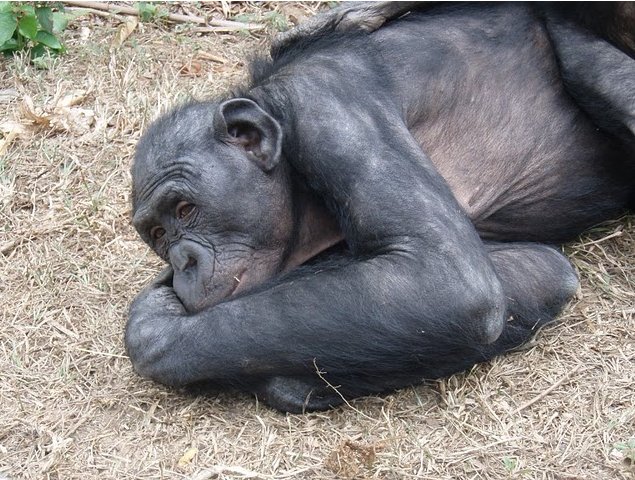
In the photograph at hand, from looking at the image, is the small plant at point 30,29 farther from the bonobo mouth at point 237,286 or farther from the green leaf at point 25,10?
the bonobo mouth at point 237,286

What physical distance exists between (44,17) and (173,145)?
342 centimetres

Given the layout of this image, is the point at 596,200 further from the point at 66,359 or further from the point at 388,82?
the point at 66,359

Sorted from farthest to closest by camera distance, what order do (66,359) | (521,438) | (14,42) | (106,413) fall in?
1. (14,42)
2. (66,359)
3. (106,413)
4. (521,438)

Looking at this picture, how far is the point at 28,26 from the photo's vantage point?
27.9ft

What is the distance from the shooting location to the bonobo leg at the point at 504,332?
5.25 m

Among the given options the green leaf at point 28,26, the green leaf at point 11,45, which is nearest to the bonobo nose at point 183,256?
the green leaf at point 28,26

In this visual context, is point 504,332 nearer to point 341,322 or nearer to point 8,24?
point 341,322

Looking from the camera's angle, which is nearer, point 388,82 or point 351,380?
point 351,380

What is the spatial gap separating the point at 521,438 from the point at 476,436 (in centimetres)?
20

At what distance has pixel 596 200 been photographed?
6.11m

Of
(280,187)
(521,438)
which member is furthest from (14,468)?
(521,438)

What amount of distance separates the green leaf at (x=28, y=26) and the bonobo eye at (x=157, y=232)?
3.41 meters

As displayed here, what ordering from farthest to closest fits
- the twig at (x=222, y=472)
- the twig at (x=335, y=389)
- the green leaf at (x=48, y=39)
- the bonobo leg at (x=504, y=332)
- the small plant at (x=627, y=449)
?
1. the green leaf at (x=48, y=39)
2. the bonobo leg at (x=504, y=332)
3. the twig at (x=335, y=389)
4. the twig at (x=222, y=472)
5. the small plant at (x=627, y=449)

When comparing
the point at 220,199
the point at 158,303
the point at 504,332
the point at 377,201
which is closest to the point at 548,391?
the point at 504,332
